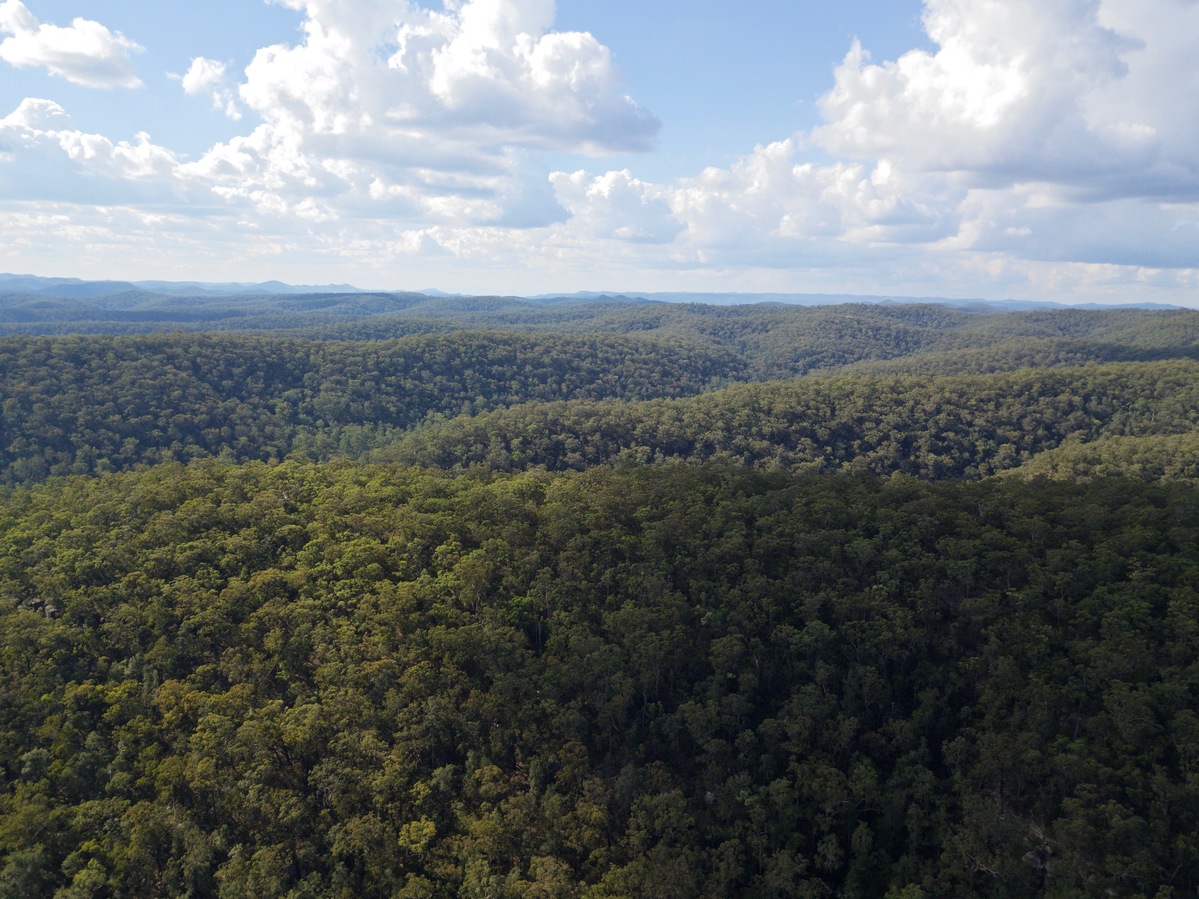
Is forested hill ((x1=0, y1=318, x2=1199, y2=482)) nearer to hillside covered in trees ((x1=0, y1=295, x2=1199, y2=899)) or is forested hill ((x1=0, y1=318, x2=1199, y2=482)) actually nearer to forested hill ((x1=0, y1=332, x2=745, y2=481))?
forested hill ((x1=0, y1=332, x2=745, y2=481))

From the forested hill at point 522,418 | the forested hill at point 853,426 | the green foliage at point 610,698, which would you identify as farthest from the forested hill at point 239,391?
the green foliage at point 610,698

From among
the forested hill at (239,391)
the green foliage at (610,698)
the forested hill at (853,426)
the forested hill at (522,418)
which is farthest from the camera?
the forested hill at (239,391)

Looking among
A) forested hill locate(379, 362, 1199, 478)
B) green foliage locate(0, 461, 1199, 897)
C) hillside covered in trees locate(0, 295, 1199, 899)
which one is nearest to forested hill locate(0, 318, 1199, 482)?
forested hill locate(379, 362, 1199, 478)

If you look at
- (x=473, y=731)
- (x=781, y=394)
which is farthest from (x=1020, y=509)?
(x=781, y=394)

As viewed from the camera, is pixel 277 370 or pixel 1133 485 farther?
pixel 277 370

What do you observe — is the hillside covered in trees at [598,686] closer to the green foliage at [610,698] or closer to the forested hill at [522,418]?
the green foliage at [610,698]

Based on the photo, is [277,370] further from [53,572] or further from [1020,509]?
[1020,509]

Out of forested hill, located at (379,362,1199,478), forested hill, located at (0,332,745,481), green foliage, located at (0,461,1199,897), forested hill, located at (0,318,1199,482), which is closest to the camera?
green foliage, located at (0,461,1199,897)
